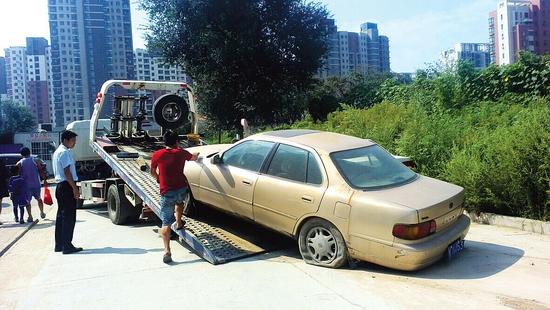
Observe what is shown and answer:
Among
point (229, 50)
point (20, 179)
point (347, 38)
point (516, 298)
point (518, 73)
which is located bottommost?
point (516, 298)

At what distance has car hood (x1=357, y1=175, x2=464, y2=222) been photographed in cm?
499

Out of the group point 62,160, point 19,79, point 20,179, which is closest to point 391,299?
point 62,160

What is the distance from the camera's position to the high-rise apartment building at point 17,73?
69875mm

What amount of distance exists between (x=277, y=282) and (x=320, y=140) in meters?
1.97

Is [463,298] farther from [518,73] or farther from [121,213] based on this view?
[518,73]

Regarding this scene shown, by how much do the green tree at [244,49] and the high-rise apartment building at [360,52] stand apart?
22162 millimetres

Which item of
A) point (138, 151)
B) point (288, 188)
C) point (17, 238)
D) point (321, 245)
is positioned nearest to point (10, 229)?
point (17, 238)

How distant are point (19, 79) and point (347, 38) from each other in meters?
50.1

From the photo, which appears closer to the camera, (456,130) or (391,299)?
(391,299)

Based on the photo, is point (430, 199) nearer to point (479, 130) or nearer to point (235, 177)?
point (235, 177)

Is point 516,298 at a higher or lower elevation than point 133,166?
lower

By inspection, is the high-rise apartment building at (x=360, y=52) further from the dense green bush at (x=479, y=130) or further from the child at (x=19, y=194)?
the child at (x=19, y=194)

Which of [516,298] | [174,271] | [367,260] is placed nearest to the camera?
[516,298]

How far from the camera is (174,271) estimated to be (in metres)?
5.71
